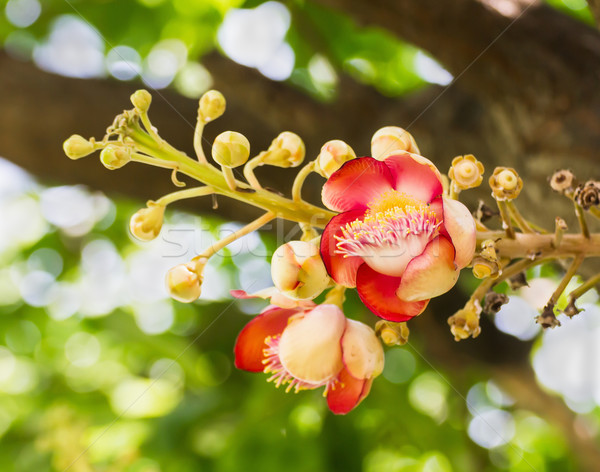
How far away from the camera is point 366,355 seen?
0.70 meters

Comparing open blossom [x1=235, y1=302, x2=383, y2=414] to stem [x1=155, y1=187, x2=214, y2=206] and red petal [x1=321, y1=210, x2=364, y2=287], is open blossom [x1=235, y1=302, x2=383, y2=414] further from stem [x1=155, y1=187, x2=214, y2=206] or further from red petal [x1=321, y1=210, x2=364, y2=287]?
stem [x1=155, y1=187, x2=214, y2=206]

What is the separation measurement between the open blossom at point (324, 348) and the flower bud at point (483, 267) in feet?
0.52

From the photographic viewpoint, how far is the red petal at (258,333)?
0.76 meters

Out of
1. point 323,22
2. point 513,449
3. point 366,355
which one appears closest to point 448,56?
point 323,22

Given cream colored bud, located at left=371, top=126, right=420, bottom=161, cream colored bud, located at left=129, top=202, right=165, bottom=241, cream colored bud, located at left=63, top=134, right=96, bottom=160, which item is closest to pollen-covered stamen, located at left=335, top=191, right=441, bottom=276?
cream colored bud, located at left=371, top=126, right=420, bottom=161

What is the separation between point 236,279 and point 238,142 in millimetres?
1874

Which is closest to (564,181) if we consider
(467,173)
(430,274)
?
(467,173)

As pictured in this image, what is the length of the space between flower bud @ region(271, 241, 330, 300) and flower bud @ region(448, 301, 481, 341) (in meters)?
0.16

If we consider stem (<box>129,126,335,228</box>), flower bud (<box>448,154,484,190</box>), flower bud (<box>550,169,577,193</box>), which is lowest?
stem (<box>129,126,335,228</box>)

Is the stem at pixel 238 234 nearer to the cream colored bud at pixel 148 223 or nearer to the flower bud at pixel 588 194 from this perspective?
the cream colored bud at pixel 148 223

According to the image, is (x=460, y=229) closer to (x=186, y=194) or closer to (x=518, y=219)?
(x=518, y=219)

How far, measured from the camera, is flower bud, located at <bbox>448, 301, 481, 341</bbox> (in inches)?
26.5

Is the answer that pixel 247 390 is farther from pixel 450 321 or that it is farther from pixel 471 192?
pixel 450 321

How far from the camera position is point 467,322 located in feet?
2.22
